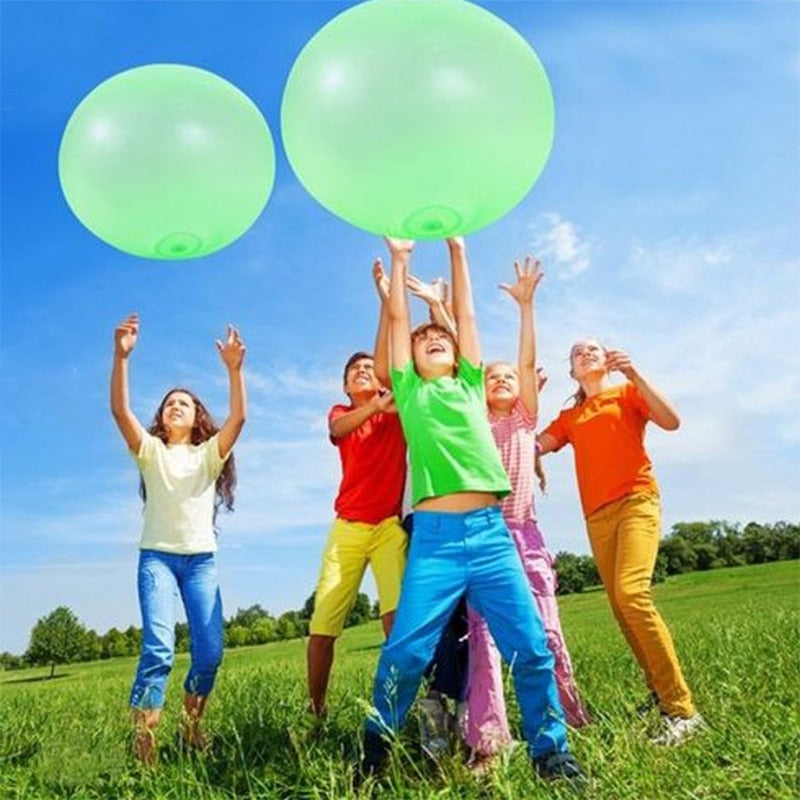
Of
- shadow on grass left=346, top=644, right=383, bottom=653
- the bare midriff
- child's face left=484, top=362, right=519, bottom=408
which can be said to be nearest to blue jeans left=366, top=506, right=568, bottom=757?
the bare midriff

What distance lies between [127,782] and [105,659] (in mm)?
33013

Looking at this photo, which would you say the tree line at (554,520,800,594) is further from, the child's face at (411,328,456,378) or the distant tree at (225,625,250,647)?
the child's face at (411,328,456,378)

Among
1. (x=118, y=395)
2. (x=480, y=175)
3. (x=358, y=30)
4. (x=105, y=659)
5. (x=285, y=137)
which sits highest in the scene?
(x=358, y=30)

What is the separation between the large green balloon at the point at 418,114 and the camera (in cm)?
351

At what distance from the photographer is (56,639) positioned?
35.0m

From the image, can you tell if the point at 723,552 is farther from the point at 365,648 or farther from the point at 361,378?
the point at 361,378

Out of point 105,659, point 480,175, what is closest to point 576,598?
point 105,659

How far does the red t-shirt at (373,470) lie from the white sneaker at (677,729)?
1.58 meters

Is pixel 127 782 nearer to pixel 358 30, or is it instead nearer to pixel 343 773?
pixel 343 773

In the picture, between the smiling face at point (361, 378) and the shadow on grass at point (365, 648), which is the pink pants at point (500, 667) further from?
the shadow on grass at point (365, 648)

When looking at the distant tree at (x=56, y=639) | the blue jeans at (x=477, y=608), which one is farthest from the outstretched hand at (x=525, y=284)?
the distant tree at (x=56, y=639)

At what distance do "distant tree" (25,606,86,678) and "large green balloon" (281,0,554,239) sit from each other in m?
33.0

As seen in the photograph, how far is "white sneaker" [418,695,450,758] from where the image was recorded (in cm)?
405

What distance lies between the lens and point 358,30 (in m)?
3.66
